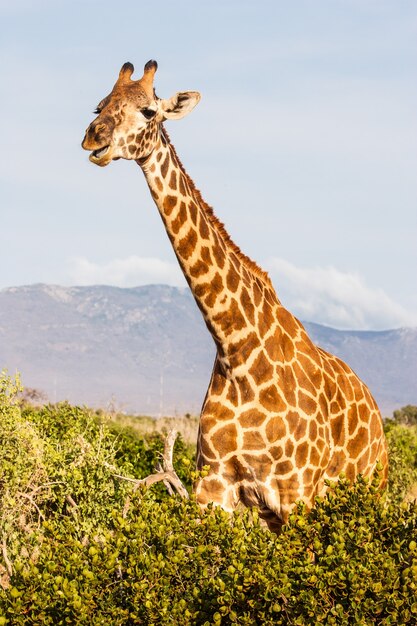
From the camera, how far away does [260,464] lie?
27.9 ft

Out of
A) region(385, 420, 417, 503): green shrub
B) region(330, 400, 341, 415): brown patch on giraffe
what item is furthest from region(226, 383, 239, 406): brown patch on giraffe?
region(385, 420, 417, 503): green shrub

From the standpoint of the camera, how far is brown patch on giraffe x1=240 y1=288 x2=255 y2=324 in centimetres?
876

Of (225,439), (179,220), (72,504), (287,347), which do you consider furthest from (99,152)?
(72,504)

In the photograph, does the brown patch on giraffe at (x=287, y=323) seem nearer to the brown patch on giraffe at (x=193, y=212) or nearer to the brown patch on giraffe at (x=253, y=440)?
the brown patch on giraffe at (x=253, y=440)

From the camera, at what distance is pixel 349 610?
597 centimetres

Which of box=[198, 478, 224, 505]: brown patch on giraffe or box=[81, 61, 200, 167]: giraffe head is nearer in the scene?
box=[81, 61, 200, 167]: giraffe head

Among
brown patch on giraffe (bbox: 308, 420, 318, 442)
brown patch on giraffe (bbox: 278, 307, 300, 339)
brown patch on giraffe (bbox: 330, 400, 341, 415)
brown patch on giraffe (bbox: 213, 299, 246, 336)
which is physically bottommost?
brown patch on giraffe (bbox: 308, 420, 318, 442)

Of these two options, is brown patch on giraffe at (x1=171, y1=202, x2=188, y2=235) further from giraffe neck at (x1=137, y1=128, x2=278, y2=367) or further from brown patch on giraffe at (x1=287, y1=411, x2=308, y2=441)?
brown patch on giraffe at (x1=287, y1=411, x2=308, y2=441)

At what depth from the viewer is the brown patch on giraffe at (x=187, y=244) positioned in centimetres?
845

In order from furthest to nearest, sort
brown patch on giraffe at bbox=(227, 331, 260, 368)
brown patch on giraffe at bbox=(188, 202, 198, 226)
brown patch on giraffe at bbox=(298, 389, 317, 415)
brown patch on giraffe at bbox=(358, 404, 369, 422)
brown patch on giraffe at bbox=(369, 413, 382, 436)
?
1. brown patch on giraffe at bbox=(369, 413, 382, 436)
2. brown patch on giraffe at bbox=(358, 404, 369, 422)
3. brown patch on giraffe at bbox=(298, 389, 317, 415)
4. brown patch on giraffe at bbox=(227, 331, 260, 368)
5. brown patch on giraffe at bbox=(188, 202, 198, 226)

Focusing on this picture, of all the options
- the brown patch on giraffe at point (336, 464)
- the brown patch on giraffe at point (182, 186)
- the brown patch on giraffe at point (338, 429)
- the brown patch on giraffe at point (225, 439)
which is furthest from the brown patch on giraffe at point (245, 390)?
the brown patch on giraffe at point (182, 186)

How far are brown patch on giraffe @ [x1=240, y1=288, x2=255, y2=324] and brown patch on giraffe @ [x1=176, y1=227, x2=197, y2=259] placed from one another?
0.61 metres

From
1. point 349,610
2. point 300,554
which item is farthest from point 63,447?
point 349,610

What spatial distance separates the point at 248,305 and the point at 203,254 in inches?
23.7
